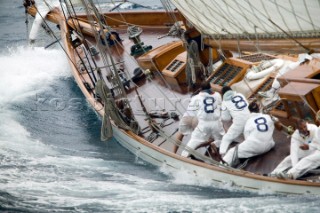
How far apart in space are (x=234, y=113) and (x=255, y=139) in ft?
2.39

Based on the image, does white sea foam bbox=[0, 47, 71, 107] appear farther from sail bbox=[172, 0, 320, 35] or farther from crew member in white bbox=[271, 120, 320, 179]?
crew member in white bbox=[271, 120, 320, 179]

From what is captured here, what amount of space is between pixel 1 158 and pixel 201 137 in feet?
17.1

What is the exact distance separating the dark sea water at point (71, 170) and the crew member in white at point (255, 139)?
73cm

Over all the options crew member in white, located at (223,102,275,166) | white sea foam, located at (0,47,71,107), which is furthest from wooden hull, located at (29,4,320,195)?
white sea foam, located at (0,47,71,107)

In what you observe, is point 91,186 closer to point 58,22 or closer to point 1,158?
point 1,158

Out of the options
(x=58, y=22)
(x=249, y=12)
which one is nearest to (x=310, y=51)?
(x=249, y=12)

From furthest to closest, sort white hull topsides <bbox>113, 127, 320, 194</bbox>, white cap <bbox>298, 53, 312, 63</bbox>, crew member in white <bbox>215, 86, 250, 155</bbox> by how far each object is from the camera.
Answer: white cap <bbox>298, 53, 312, 63</bbox> → crew member in white <bbox>215, 86, 250, 155</bbox> → white hull topsides <bbox>113, 127, 320, 194</bbox>

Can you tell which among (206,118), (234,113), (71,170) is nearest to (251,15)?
(234,113)

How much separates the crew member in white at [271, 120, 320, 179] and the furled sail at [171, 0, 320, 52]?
5.38ft

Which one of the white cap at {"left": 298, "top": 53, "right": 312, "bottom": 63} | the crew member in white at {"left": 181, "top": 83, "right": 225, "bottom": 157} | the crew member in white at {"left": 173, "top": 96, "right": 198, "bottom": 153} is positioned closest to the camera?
the crew member in white at {"left": 181, "top": 83, "right": 225, "bottom": 157}

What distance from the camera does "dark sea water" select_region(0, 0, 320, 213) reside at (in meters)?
13.2

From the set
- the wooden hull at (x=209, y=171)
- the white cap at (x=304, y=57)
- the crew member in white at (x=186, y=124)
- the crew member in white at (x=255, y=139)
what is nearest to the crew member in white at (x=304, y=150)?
the wooden hull at (x=209, y=171)

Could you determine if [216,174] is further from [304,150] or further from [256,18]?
[256,18]

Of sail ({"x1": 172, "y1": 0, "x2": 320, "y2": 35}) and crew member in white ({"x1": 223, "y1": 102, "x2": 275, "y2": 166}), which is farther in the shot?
crew member in white ({"x1": 223, "y1": 102, "x2": 275, "y2": 166})
